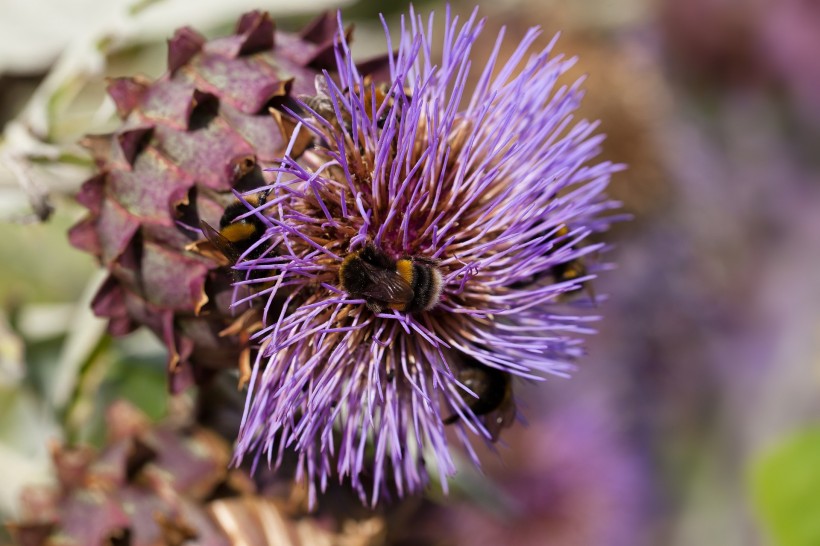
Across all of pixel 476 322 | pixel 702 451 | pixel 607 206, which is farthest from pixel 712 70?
pixel 476 322

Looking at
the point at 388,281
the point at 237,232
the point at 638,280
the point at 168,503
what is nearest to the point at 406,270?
the point at 388,281

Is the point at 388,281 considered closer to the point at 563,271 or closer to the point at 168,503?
the point at 563,271

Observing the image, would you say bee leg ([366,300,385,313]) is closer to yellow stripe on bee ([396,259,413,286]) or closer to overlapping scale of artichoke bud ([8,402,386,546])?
yellow stripe on bee ([396,259,413,286])

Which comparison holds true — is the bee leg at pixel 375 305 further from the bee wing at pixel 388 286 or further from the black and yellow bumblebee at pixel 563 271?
the black and yellow bumblebee at pixel 563 271

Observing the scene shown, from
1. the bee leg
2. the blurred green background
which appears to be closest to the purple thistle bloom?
the bee leg

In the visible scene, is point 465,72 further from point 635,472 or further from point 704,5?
point 704,5
